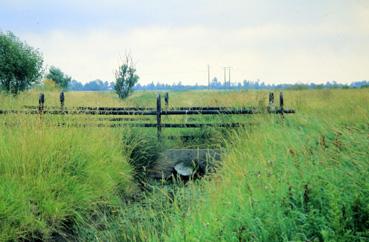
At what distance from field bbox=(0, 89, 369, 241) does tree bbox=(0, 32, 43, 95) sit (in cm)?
2417

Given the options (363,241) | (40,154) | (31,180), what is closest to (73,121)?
(40,154)

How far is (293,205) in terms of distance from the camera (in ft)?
12.4

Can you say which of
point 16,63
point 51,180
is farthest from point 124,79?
point 51,180

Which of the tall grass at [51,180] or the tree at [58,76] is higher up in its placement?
the tree at [58,76]

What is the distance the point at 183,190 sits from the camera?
571cm

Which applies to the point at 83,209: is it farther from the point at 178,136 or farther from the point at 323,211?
Result: the point at 178,136

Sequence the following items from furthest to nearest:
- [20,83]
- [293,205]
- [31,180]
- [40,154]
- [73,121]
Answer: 1. [20,83]
2. [73,121]
3. [40,154]
4. [31,180]
5. [293,205]

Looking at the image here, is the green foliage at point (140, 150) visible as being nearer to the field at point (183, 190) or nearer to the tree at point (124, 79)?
the field at point (183, 190)

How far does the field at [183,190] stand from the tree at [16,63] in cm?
2417

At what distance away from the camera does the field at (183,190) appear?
365 cm

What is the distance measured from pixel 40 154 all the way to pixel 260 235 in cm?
374

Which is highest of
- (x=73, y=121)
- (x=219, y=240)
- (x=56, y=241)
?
(x=73, y=121)

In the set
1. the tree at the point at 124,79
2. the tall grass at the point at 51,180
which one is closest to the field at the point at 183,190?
the tall grass at the point at 51,180

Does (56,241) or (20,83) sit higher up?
(20,83)
